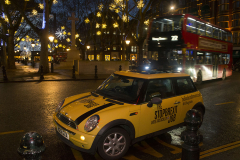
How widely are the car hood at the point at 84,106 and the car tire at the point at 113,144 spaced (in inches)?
18.5

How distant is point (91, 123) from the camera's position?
3.37 m

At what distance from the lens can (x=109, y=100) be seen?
13.4ft

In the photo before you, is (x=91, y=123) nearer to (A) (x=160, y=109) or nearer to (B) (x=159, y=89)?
(A) (x=160, y=109)

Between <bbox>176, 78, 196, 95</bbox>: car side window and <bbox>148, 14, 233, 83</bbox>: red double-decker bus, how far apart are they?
7.55 m

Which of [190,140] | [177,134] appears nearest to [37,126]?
[177,134]

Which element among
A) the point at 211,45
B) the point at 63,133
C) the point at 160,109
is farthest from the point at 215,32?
the point at 63,133

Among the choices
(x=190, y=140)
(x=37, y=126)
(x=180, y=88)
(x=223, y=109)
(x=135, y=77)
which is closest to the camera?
(x=190, y=140)

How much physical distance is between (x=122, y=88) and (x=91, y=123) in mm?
1477

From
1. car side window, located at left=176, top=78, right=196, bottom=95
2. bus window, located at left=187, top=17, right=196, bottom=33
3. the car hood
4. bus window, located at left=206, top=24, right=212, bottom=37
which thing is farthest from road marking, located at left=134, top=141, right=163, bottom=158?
bus window, located at left=206, top=24, right=212, bottom=37

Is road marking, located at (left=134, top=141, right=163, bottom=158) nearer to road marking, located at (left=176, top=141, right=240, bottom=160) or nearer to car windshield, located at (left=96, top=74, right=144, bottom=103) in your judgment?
road marking, located at (left=176, top=141, right=240, bottom=160)

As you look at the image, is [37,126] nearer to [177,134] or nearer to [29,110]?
[29,110]

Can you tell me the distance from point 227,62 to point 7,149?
63.0 ft

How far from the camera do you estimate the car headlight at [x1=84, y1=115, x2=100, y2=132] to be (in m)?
3.33

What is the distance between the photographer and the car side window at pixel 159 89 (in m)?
4.19
